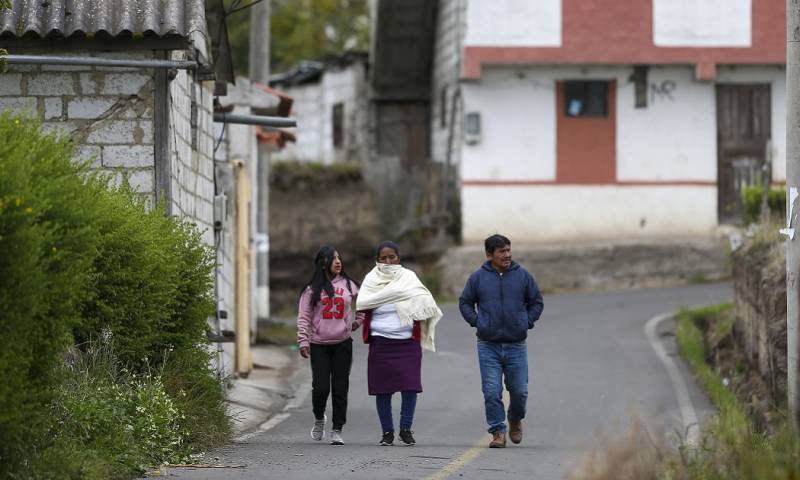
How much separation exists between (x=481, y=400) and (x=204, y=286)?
513 cm

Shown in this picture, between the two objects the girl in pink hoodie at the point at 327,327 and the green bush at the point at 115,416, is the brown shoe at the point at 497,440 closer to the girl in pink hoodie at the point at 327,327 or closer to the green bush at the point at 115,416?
the girl in pink hoodie at the point at 327,327

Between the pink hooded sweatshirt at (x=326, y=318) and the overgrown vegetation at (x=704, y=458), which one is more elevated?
the pink hooded sweatshirt at (x=326, y=318)

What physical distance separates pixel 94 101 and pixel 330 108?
78.8ft

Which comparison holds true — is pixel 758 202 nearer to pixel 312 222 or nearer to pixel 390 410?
pixel 312 222

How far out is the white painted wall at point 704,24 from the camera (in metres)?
30.9

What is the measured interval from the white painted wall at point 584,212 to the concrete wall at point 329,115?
514 centimetres

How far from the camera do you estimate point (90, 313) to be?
36.8 ft

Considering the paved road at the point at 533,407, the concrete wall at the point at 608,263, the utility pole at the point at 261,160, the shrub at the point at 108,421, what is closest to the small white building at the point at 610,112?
the concrete wall at the point at 608,263

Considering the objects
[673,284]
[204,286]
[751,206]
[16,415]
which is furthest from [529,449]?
[673,284]

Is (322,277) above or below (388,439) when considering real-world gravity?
above

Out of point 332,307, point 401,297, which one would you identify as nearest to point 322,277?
point 332,307

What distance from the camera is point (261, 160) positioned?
2584 cm

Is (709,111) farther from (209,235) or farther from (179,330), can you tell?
(179,330)

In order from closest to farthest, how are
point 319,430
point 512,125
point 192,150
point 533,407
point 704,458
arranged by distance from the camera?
point 704,458, point 319,430, point 192,150, point 533,407, point 512,125
